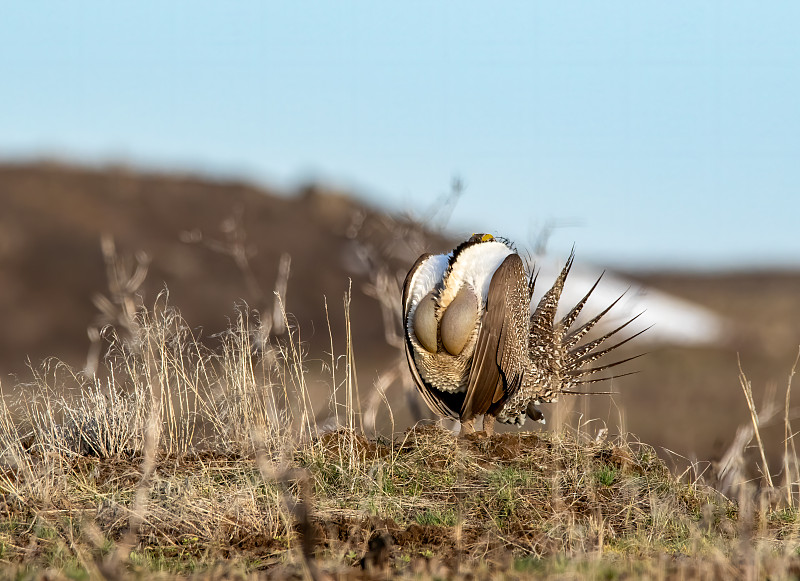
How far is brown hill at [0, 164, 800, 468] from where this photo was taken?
18984mm

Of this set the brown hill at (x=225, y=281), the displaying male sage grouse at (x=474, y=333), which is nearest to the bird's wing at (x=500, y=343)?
the displaying male sage grouse at (x=474, y=333)

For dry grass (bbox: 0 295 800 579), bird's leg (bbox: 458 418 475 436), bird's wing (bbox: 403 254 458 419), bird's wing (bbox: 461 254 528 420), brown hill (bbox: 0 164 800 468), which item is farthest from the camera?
brown hill (bbox: 0 164 800 468)

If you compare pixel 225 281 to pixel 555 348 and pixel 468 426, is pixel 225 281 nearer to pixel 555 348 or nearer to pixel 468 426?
pixel 555 348

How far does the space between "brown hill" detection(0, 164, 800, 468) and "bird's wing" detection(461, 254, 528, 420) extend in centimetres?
904

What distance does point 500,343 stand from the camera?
5426 mm

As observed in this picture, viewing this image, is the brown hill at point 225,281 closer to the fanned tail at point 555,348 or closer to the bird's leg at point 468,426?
the fanned tail at point 555,348

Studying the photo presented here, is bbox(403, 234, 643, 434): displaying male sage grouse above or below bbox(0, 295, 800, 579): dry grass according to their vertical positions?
above

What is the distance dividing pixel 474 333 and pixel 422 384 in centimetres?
55

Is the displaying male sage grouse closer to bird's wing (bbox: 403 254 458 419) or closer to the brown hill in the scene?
bird's wing (bbox: 403 254 458 419)

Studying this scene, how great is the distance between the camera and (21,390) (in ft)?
17.6

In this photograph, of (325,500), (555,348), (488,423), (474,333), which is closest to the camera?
(325,500)

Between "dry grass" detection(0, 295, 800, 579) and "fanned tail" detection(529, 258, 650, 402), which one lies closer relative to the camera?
"dry grass" detection(0, 295, 800, 579)

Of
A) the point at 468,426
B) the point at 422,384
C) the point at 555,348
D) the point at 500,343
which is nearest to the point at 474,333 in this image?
the point at 500,343

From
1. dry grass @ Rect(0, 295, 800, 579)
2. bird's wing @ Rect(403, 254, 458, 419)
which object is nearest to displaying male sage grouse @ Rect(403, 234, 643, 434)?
bird's wing @ Rect(403, 254, 458, 419)
